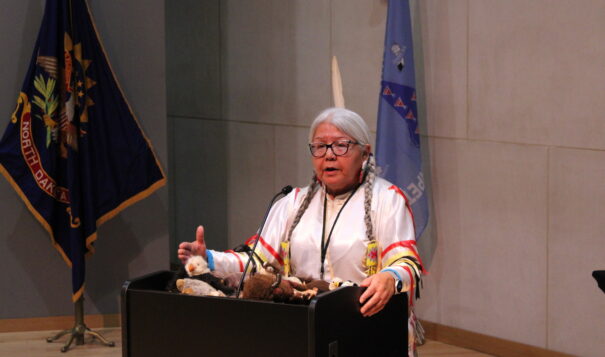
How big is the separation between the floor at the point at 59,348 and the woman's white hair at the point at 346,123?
8.03 feet

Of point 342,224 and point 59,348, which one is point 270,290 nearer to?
point 342,224

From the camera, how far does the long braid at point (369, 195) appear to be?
3254 millimetres

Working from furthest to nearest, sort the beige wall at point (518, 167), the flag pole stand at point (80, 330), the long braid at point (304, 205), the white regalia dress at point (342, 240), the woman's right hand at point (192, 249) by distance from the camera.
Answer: the flag pole stand at point (80, 330) → the beige wall at point (518, 167) → the long braid at point (304, 205) → the white regalia dress at point (342, 240) → the woman's right hand at point (192, 249)

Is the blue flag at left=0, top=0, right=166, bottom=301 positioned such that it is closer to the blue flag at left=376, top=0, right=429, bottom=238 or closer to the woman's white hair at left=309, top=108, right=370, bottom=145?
the blue flag at left=376, top=0, right=429, bottom=238

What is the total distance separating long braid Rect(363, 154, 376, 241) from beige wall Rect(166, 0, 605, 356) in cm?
181

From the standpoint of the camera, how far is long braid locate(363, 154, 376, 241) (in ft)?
10.7

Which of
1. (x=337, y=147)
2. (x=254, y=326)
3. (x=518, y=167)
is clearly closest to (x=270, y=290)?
(x=254, y=326)

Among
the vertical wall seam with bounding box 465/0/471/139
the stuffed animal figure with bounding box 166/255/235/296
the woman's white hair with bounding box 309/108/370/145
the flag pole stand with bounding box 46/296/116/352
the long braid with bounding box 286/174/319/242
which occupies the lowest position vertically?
the flag pole stand with bounding box 46/296/116/352

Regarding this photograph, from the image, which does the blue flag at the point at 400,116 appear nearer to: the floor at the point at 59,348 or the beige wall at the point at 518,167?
the beige wall at the point at 518,167

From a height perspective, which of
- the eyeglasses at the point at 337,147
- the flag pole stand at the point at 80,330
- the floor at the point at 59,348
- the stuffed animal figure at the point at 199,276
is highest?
the eyeglasses at the point at 337,147

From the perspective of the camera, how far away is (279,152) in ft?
22.8

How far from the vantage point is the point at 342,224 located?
3.30 m

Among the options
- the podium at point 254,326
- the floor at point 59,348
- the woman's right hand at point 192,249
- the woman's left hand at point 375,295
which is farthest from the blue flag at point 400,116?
the woman's left hand at point 375,295

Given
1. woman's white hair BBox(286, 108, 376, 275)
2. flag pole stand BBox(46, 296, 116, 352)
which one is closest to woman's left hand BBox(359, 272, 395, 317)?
woman's white hair BBox(286, 108, 376, 275)
